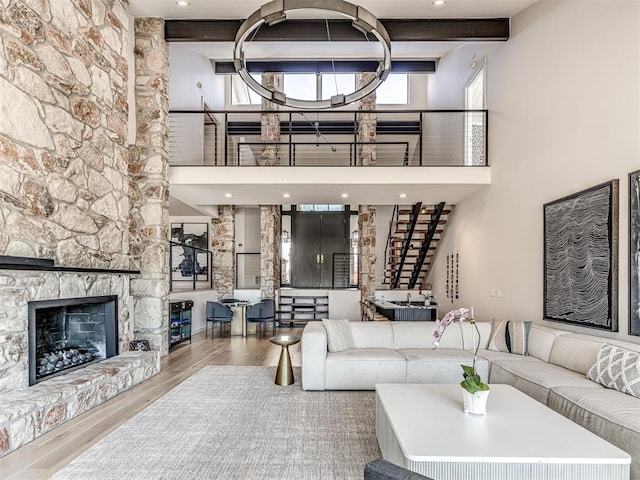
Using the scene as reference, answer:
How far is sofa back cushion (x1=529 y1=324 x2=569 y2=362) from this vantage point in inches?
157

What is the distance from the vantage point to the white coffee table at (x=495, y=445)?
6.38 feet

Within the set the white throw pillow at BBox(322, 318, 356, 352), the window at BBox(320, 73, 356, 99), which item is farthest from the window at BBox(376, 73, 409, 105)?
the white throw pillow at BBox(322, 318, 356, 352)

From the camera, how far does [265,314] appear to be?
7977 millimetres

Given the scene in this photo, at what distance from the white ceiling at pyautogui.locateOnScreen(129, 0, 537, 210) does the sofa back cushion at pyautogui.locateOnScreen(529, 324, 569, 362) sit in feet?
9.68

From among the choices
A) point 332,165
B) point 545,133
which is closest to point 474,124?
point 545,133

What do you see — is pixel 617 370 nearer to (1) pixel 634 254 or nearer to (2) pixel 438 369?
(1) pixel 634 254

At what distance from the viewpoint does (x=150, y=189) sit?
5.83m

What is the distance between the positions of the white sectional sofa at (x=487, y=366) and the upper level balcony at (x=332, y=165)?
2.68m

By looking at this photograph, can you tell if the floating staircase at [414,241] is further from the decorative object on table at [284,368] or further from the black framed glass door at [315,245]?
the decorative object on table at [284,368]

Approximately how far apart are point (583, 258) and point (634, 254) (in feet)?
2.13

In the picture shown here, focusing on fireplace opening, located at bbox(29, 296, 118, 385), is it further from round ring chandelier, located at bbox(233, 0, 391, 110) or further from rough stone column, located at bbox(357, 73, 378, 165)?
rough stone column, located at bbox(357, 73, 378, 165)

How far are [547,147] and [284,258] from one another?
26.7 feet

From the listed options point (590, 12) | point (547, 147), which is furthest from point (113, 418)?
point (590, 12)

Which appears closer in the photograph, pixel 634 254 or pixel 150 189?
pixel 634 254
